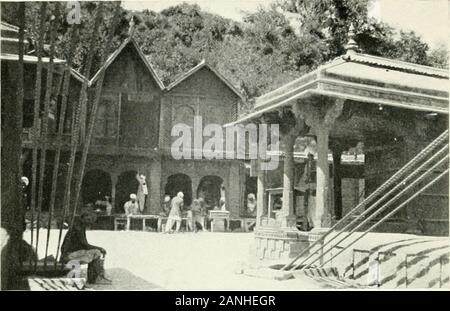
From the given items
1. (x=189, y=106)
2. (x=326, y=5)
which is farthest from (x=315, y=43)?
(x=189, y=106)

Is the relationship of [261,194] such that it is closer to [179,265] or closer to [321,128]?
[321,128]

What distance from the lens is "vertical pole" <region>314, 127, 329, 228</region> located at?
27.9 ft

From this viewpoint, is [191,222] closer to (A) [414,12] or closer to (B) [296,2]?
(B) [296,2]

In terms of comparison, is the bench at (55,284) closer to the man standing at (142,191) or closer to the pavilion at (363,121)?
the pavilion at (363,121)

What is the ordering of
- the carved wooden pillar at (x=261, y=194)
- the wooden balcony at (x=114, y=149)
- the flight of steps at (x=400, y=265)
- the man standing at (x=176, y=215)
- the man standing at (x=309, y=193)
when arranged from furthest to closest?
the wooden balcony at (x=114, y=149) → the man standing at (x=176, y=215) → the man standing at (x=309, y=193) → the carved wooden pillar at (x=261, y=194) → the flight of steps at (x=400, y=265)

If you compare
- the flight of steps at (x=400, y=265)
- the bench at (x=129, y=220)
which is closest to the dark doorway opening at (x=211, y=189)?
the bench at (x=129, y=220)

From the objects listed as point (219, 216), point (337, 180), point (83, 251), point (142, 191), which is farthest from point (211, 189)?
point (83, 251)

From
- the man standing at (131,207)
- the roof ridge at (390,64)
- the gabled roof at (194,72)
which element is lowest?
the man standing at (131,207)

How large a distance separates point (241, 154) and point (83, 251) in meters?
14.9

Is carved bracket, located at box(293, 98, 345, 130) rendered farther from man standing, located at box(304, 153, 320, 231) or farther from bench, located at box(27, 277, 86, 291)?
bench, located at box(27, 277, 86, 291)

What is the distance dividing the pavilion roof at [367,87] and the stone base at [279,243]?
2339mm

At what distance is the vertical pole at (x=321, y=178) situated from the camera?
A: 8.52 metres

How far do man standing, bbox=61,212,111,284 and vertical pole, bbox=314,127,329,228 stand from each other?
363 centimetres

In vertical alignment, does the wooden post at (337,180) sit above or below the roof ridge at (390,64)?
below
